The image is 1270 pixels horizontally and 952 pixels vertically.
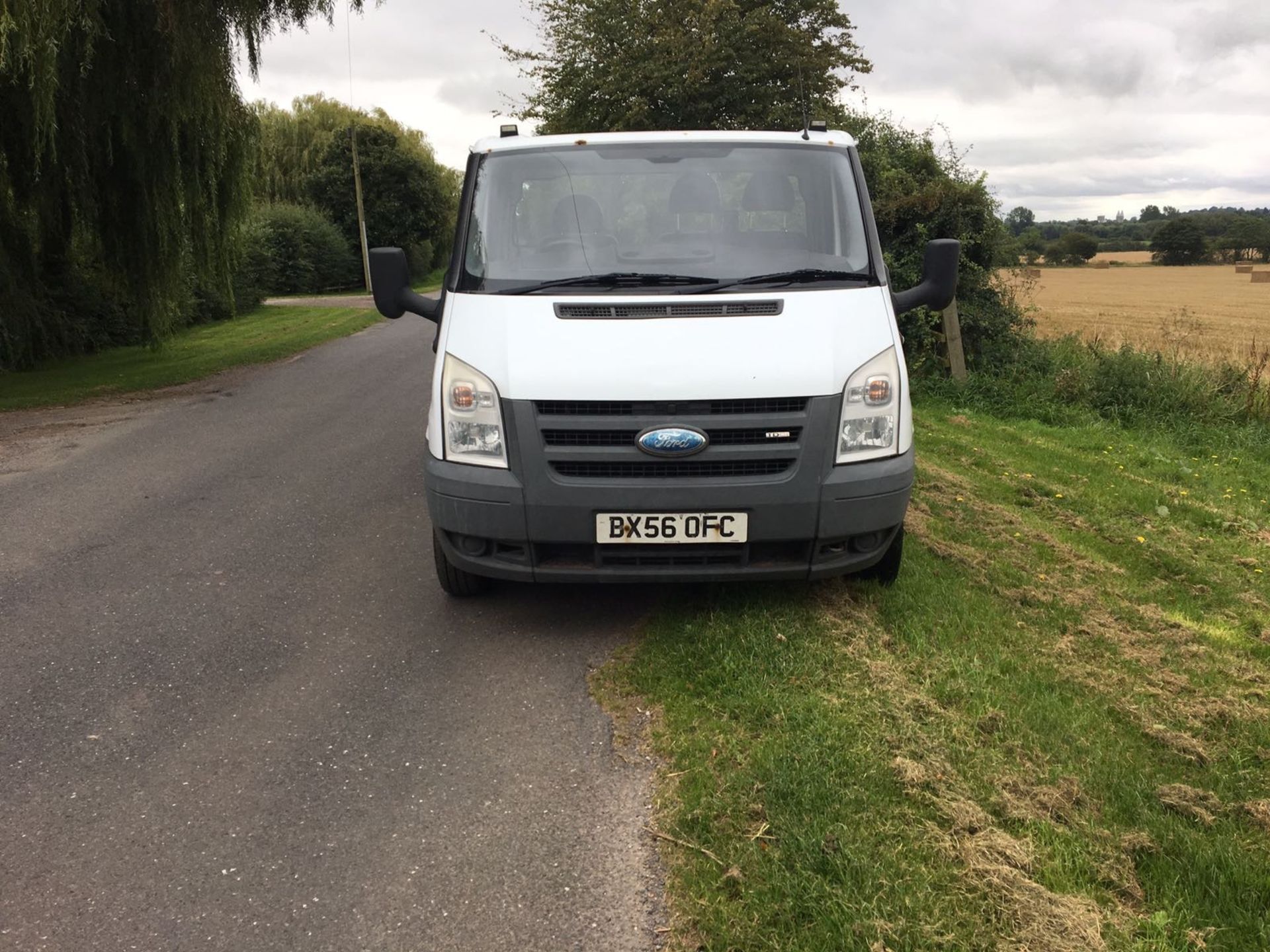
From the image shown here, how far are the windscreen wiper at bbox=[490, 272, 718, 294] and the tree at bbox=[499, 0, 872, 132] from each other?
2016 centimetres

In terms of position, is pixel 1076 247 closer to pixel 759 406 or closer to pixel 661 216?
pixel 661 216

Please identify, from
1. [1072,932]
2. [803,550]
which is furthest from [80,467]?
[1072,932]

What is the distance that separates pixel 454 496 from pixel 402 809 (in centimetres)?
147

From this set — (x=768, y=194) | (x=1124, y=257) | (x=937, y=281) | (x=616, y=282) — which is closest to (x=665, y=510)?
(x=616, y=282)

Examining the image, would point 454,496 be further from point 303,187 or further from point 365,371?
point 303,187

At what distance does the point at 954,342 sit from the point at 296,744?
32.6 feet

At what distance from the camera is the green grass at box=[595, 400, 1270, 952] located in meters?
→ 2.57

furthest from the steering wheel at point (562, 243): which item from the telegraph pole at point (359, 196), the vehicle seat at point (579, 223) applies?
the telegraph pole at point (359, 196)

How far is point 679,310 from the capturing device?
4324mm

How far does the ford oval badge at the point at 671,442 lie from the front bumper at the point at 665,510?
14cm

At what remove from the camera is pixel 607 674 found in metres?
4.11

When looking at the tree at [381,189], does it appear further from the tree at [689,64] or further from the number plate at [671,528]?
the number plate at [671,528]

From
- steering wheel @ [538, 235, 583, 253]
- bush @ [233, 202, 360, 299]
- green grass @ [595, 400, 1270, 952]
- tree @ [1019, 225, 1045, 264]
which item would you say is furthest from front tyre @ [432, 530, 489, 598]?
bush @ [233, 202, 360, 299]

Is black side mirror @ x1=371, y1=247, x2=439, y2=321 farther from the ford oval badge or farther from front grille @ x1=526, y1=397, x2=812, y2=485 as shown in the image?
the ford oval badge
